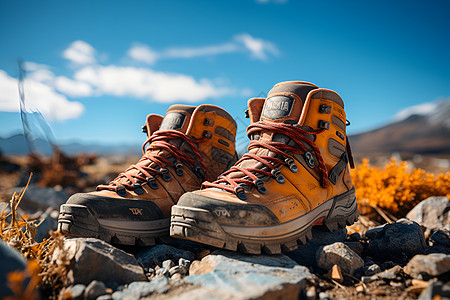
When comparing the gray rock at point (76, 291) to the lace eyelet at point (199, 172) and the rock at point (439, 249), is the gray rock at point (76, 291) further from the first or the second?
the rock at point (439, 249)

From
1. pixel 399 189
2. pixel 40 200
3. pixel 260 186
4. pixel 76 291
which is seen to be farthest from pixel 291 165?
pixel 40 200

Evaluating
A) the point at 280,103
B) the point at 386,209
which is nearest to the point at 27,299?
the point at 280,103

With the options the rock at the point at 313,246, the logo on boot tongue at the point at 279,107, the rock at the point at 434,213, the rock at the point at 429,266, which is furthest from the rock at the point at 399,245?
the rock at the point at 434,213

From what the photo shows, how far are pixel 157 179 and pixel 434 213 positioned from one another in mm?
3228

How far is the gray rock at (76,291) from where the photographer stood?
1.64 m

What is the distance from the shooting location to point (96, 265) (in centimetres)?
185

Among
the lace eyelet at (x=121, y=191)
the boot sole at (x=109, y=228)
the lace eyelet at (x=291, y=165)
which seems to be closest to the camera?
the boot sole at (x=109, y=228)

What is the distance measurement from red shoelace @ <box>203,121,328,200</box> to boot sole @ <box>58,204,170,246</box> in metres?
0.64

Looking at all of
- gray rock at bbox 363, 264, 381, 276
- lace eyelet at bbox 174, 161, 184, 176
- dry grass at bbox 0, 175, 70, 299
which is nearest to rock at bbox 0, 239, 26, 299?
dry grass at bbox 0, 175, 70, 299

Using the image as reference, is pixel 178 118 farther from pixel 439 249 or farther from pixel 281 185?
A: pixel 439 249

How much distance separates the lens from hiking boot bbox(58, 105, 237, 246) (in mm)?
2484

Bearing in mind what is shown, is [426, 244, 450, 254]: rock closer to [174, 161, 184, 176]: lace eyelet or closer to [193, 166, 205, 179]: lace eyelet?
[193, 166, 205, 179]: lace eyelet

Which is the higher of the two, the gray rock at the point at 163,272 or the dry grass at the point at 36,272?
the dry grass at the point at 36,272

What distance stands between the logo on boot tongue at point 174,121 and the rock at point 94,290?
1.81 m
